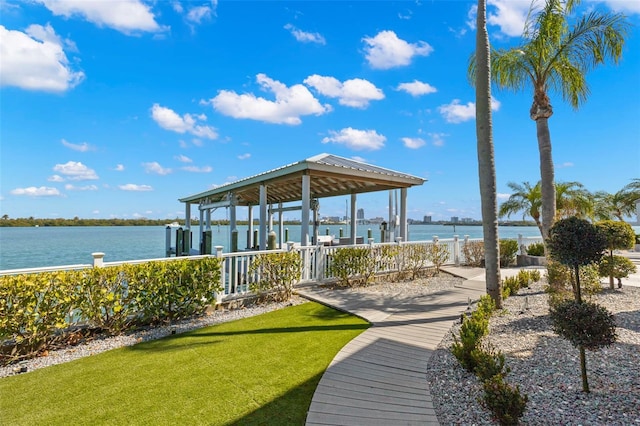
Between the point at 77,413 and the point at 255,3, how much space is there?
981cm

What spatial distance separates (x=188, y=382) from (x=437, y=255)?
8139 mm

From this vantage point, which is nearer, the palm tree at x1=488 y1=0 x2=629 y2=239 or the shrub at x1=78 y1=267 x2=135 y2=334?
the shrub at x1=78 y1=267 x2=135 y2=334

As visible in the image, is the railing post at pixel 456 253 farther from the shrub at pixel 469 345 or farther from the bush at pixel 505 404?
the bush at pixel 505 404

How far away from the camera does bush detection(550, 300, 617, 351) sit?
2.74 m

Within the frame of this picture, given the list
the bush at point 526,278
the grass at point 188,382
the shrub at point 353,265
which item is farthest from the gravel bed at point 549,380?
the shrub at point 353,265

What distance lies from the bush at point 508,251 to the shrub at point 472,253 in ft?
4.08

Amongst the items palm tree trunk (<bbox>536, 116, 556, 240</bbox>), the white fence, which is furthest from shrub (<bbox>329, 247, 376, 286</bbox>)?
palm tree trunk (<bbox>536, 116, 556, 240</bbox>)

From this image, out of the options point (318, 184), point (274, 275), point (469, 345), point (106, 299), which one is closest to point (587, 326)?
point (469, 345)

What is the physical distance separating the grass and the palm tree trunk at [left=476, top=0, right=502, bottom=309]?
262cm

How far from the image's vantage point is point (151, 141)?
784 inches

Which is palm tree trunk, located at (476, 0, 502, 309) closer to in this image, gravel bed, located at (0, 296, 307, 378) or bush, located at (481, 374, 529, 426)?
bush, located at (481, 374, 529, 426)

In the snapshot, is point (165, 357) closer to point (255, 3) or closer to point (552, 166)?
point (552, 166)

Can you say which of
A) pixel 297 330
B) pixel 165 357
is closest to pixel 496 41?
pixel 297 330

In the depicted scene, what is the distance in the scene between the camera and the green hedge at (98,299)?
3.92m
